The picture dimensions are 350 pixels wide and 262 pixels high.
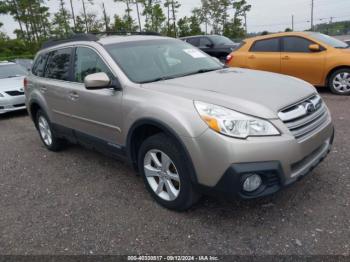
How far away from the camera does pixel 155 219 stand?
301 cm

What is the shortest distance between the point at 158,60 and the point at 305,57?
4894 millimetres

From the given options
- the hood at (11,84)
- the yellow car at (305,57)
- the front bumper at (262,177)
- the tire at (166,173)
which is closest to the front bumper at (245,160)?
the front bumper at (262,177)

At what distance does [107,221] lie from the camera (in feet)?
10.0

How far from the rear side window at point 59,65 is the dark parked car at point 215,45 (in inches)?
405

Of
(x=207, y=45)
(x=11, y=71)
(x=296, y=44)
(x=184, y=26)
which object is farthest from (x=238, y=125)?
(x=184, y=26)

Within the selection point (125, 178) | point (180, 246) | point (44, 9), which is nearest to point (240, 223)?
point (180, 246)

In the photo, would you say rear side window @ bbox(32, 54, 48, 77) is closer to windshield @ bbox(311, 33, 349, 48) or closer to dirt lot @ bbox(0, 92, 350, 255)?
dirt lot @ bbox(0, 92, 350, 255)

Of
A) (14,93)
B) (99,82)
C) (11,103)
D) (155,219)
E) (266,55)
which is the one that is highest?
(99,82)

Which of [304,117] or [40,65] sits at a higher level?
[40,65]

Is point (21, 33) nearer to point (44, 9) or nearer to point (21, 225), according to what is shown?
point (44, 9)

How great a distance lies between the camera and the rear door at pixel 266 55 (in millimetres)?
7789

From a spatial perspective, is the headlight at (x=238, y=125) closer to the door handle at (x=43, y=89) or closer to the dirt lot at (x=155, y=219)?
the dirt lot at (x=155, y=219)

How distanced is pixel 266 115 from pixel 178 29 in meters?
31.5

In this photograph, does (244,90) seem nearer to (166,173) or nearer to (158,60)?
(166,173)
